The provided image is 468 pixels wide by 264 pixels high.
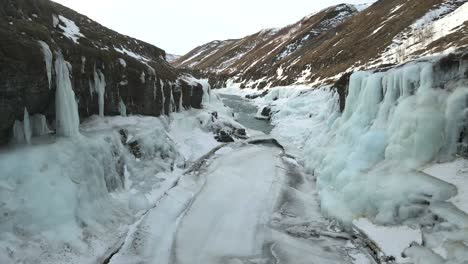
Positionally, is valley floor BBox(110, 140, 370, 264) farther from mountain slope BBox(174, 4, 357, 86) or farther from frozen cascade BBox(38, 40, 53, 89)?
mountain slope BBox(174, 4, 357, 86)

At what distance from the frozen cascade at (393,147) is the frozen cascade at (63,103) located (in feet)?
37.6

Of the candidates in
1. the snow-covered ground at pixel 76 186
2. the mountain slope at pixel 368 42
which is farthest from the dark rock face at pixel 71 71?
the mountain slope at pixel 368 42

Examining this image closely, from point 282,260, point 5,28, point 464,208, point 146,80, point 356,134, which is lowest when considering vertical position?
point 282,260

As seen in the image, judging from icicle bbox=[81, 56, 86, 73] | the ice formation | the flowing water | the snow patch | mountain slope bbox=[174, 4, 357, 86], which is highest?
mountain slope bbox=[174, 4, 357, 86]

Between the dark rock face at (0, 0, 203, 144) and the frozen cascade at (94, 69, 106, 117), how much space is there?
54 mm

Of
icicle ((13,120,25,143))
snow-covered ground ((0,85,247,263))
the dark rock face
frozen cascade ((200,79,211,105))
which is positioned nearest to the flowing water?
frozen cascade ((200,79,211,105))

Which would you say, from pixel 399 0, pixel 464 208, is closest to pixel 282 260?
pixel 464 208

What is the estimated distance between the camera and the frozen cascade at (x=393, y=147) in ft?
46.6

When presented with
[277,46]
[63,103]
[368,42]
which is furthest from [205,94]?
[277,46]

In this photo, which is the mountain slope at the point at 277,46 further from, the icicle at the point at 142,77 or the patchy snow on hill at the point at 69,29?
the patchy snow on hill at the point at 69,29

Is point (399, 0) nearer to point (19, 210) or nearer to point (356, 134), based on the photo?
point (356, 134)

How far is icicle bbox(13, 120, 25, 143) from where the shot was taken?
15.0m

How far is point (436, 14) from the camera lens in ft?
180

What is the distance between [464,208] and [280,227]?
6454 millimetres
